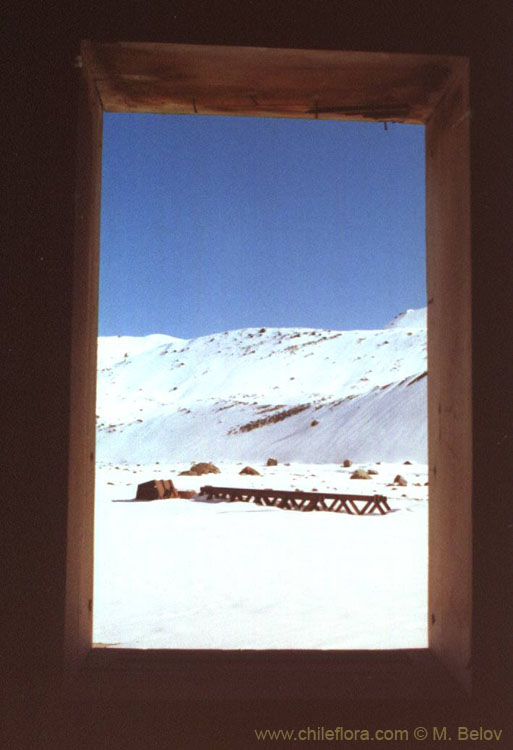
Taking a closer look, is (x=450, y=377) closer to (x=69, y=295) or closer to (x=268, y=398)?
(x=69, y=295)

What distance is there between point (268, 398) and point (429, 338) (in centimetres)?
5769

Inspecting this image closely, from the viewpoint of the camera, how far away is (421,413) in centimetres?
3953

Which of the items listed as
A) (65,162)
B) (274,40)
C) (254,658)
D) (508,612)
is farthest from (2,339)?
(508,612)

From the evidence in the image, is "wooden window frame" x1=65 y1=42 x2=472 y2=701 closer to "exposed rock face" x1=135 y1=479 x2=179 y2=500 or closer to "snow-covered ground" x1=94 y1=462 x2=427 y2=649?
"snow-covered ground" x1=94 y1=462 x2=427 y2=649

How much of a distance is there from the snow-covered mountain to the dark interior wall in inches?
1311

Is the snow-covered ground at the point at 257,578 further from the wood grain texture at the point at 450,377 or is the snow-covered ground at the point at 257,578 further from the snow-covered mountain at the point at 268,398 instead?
the snow-covered mountain at the point at 268,398

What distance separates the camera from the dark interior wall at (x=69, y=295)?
2143mm

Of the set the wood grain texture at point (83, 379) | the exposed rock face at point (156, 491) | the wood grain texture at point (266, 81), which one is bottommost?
the exposed rock face at point (156, 491)

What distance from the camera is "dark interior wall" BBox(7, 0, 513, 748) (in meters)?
2.14

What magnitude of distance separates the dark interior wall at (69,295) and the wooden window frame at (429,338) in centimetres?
5

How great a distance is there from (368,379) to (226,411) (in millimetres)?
17226

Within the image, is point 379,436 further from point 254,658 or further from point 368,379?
point 254,658

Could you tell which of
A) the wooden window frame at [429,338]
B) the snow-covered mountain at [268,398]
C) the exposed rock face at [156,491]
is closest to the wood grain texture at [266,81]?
the wooden window frame at [429,338]

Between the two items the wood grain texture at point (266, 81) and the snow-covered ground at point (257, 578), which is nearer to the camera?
the wood grain texture at point (266, 81)
